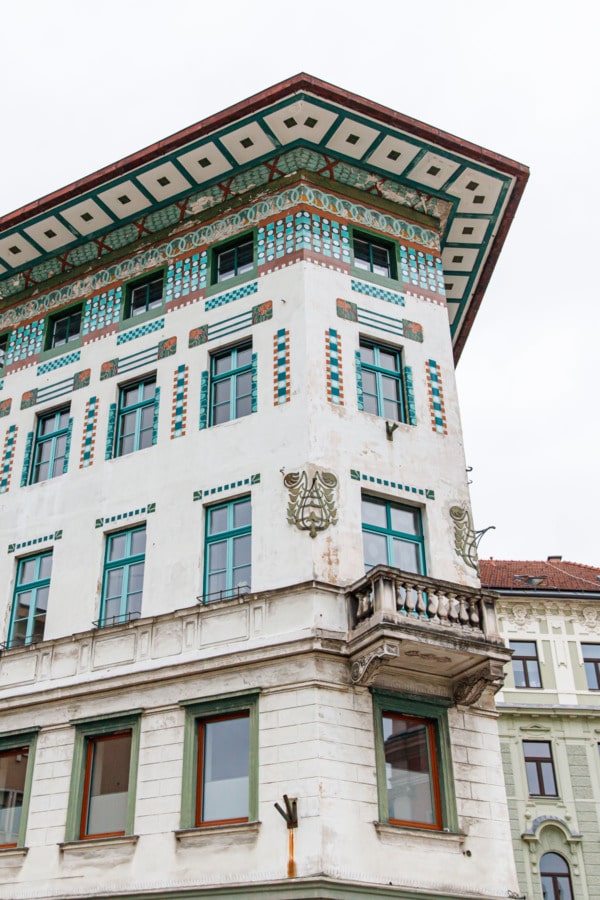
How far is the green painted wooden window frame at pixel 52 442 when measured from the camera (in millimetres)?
22781

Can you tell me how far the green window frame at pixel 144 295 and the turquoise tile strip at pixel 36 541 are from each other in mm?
5300

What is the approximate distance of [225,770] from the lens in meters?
17.3

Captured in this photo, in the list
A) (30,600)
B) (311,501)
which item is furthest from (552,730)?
(30,600)

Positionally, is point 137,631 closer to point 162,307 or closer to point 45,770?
point 45,770

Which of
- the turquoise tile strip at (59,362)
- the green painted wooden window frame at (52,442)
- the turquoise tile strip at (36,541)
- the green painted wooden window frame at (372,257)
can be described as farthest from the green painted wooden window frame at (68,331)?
the green painted wooden window frame at (372,257)

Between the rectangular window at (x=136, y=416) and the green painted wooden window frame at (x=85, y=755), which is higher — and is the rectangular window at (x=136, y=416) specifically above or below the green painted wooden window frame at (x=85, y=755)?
above

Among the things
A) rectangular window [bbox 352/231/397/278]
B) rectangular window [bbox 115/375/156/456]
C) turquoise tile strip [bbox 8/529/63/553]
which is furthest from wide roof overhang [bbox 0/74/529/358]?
turquoise tile strip [bbox 8/529/63/553]

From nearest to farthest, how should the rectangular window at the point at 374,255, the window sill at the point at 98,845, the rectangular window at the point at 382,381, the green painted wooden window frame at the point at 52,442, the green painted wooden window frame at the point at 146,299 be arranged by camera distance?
the window sill at the point at 98,845 < the rectangular window at the point at 382,381 < the rectangular window at the point at 374,255 < the green painted wooden window frame at the point at 52,442 < the green painted wooden window frame at the point at 146,299

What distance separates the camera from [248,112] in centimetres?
2167

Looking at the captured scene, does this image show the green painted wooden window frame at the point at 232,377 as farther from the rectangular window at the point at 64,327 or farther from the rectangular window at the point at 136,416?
the rectangular window at the point at 64,327

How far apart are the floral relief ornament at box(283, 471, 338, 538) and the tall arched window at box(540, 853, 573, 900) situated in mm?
20468

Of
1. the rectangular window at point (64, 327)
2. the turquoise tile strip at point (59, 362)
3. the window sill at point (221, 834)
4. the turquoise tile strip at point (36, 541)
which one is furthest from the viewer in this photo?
the rectangular window at point (64, 327)

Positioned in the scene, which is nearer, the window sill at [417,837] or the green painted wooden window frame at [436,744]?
the window sill at [417,837]

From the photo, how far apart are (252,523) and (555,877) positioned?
68.4 feet
